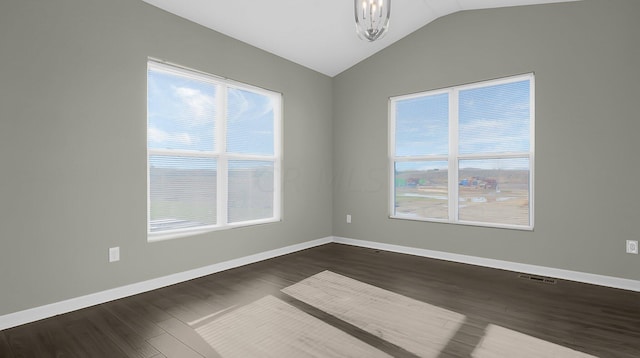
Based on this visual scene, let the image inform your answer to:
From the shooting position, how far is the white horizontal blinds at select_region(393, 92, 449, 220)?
434 centimetres

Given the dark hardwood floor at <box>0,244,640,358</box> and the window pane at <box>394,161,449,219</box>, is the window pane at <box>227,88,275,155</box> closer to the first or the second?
the dark hardwood floor at <box>0,244,640,358</box>

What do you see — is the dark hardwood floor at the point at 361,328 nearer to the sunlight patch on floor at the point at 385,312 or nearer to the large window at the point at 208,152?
the sunlight patch on floor at the point at 385,312

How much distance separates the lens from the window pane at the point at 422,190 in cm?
435

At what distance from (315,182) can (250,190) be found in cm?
120

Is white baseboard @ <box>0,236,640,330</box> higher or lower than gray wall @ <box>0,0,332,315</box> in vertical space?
lower

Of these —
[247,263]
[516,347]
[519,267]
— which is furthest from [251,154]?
[519,267]

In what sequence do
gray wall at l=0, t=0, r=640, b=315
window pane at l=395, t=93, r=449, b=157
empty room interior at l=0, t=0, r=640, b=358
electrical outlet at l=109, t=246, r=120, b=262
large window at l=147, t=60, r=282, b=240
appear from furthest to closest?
window pane at l=395, t=93, r=449, b=157 → large window at l=147, t=60, r=282, b=240 → electrical outlet at l=109, t=246, r=120, b=262 → gray wall at l=0, t=0, r=640, b=315 → empty room interior at l=0, t=0, r=640, b=358

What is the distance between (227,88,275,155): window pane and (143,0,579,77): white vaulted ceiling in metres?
0.67

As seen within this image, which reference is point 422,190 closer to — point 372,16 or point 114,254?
point 372,16

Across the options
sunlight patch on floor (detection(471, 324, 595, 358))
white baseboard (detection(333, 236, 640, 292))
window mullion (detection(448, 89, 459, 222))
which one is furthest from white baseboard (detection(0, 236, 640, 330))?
sunlight patch on floor (detection(471, 324, 595, 358))

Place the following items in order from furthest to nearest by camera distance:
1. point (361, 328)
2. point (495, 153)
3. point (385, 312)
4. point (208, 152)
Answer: point (495, 153)
point (208, 152)
point (385, 312)
point (361, 328)

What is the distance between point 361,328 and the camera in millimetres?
2305

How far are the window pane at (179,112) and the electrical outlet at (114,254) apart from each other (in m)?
1.01

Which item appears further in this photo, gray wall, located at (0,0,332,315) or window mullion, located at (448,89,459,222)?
window mullion, located at (448,89,459,222)
